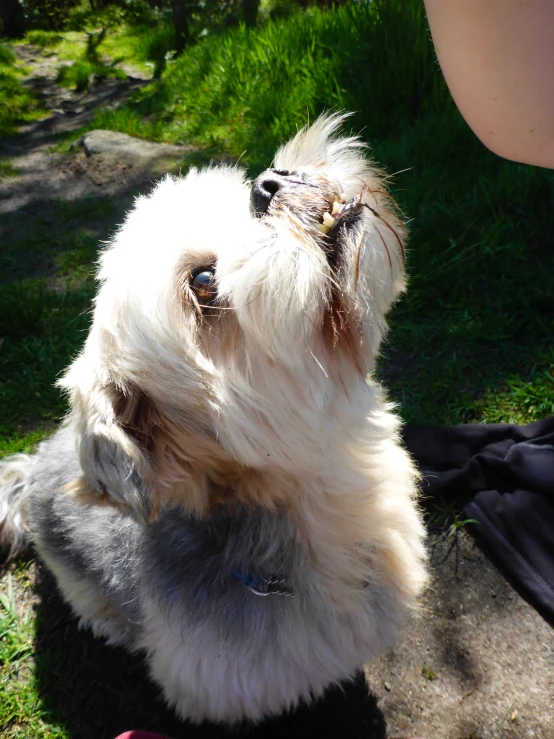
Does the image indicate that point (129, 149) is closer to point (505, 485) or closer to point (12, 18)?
point (505, 485)

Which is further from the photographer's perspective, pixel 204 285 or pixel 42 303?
pixel 42 303

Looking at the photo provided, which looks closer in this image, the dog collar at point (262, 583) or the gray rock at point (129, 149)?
the dog collar at point (262, 583)

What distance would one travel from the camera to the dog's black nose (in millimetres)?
1450

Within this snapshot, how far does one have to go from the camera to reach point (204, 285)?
4.70 feet

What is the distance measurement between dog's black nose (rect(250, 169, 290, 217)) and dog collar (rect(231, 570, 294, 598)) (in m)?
1.04

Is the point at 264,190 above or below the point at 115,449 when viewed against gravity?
above

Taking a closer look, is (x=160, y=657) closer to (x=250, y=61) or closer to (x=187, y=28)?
(x=250, y=61)

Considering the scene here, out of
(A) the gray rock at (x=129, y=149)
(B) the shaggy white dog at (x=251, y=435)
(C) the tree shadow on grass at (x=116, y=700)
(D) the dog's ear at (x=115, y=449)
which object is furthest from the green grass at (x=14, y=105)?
(D) the dog's ear at (x=115, y=449)

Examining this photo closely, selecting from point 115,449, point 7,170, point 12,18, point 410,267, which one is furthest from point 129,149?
point 12,18

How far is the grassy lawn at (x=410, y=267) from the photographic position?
2.36 metres

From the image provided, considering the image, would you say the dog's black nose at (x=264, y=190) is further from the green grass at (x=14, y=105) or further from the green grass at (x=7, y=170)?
the green grass at (x=14, y=105)

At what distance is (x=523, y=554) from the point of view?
7.47 feet

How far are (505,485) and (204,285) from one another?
183 centimetres

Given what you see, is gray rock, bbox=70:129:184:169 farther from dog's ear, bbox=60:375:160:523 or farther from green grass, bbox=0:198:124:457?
dog's ear, bbox=60:375:160:523
